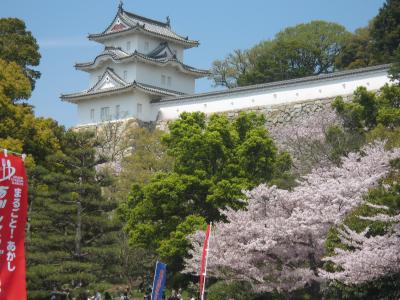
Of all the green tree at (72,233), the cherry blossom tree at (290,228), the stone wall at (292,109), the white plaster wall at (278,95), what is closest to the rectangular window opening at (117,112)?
the white plaster wall at (278,95)

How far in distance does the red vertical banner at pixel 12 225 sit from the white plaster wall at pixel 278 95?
21745 millimetres

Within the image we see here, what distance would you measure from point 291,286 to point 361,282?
379cm

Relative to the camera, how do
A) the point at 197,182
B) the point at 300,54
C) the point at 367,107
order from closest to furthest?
the point at 197,182 → the point at 367,107 → the point at 300,54

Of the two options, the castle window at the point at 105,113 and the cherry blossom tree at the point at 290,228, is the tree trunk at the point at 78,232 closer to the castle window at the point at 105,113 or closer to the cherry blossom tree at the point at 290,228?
the cherry blossom tree at the point at 290,228

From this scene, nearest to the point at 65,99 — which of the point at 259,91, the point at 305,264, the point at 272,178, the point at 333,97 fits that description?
the point at 259,91

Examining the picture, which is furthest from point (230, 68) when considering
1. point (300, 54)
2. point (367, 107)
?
point (367, 107)

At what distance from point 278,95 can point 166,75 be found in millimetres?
9714

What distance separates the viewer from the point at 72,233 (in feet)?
65.0

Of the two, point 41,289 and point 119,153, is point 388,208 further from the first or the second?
point 119,153

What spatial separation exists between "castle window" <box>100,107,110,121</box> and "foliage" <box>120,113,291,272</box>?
15426 millimetres

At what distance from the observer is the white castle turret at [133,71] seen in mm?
37219

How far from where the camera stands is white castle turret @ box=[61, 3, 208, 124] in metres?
37.2

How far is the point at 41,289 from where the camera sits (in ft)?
62.0

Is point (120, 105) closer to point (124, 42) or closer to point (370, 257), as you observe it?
point (124, 42)
